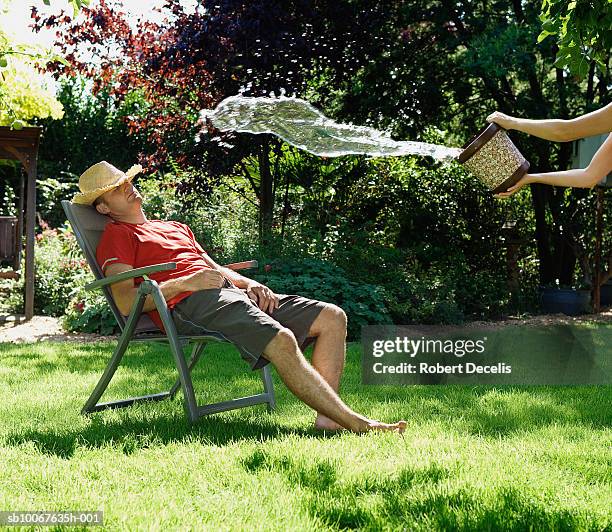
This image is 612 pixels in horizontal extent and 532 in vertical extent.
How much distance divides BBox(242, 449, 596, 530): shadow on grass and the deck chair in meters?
0.86

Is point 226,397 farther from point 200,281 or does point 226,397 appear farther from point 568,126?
point 568,126

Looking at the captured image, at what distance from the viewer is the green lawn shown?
7.72 feet

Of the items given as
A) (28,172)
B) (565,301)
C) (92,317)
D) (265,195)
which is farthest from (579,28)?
(28,172)

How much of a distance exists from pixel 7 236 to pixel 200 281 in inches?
229

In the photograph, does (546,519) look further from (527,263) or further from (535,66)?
(527,263)

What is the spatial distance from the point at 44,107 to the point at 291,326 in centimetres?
681

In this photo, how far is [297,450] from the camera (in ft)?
10.0

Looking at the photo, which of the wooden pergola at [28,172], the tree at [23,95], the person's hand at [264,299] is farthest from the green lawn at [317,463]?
the wooden pergola at [28,172]

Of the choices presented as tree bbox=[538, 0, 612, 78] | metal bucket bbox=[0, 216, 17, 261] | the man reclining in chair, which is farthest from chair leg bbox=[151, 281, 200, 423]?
metal bucket bbox=[0, 216, 17, 261]

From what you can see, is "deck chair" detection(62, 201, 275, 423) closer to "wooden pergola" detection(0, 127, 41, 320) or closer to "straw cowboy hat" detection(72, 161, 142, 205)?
"straw cowboy hat" detection(72, 161, 142, 205)

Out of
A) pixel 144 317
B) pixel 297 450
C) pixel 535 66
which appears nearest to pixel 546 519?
pixel 297 450

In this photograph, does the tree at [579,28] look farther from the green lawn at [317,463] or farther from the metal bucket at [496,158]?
the green lawn at [317,463]

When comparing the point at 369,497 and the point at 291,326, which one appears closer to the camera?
the point at 369,497

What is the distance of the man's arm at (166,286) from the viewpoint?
3654 millimetres
